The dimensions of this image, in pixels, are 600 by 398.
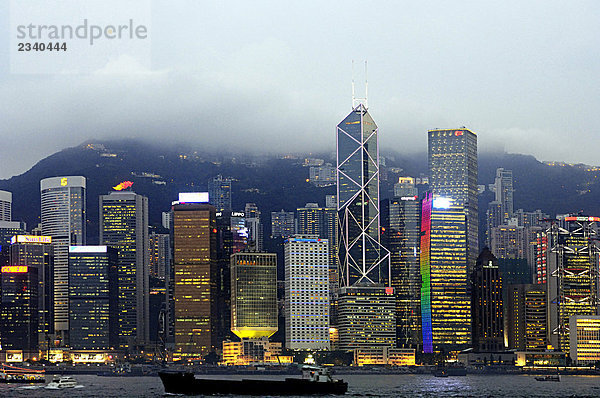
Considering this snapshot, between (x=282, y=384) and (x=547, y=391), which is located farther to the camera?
(x=547, y=391)

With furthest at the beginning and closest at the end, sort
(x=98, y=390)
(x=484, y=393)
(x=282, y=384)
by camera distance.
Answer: (x=98, y=390) → (x=484, y=393) → (x=282, y=384)

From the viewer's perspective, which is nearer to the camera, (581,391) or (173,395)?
(173,395)

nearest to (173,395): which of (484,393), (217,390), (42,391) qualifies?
(217,390)

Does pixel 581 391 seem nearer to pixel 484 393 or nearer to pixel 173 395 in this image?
pixel 484 393

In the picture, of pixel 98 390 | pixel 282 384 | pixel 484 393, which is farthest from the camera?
pixel 98 390

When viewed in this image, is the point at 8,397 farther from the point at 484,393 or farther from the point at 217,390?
the point at 484,393

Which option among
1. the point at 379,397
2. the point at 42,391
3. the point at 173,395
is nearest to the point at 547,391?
the point at 379,397
